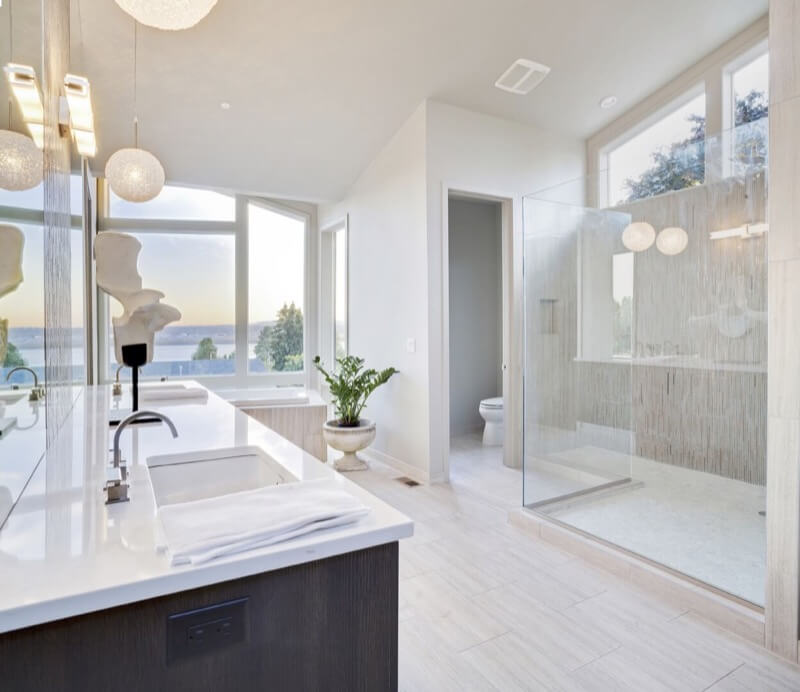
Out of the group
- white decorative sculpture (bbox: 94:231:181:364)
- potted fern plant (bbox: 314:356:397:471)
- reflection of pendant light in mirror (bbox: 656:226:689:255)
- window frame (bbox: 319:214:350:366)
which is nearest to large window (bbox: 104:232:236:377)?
window frame (bbox: 319:214:350:366)

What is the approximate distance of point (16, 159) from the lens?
0.97 metres

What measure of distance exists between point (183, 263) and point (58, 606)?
630 centimetres

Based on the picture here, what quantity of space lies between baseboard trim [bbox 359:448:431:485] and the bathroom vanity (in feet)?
10.2

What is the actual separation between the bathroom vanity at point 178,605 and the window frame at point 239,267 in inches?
219

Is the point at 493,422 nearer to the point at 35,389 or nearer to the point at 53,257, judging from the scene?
the point at 53,257

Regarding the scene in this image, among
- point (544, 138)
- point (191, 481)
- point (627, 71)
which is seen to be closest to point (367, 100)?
point (544, 138)

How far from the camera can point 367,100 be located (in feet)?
12.9

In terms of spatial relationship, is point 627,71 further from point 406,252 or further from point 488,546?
point 488,546

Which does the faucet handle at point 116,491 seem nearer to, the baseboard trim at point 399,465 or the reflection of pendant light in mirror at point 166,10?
the reflection of pendant light in mirror at point 166,10

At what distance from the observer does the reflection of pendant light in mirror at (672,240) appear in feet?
10.0

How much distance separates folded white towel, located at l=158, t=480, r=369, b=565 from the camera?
2.53ft

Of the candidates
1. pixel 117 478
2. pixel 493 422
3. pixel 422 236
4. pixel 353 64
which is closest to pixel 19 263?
pixel 117 478

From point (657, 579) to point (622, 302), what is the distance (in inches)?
75.5

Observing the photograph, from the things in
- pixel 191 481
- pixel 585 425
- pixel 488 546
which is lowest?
pixel 488 546
